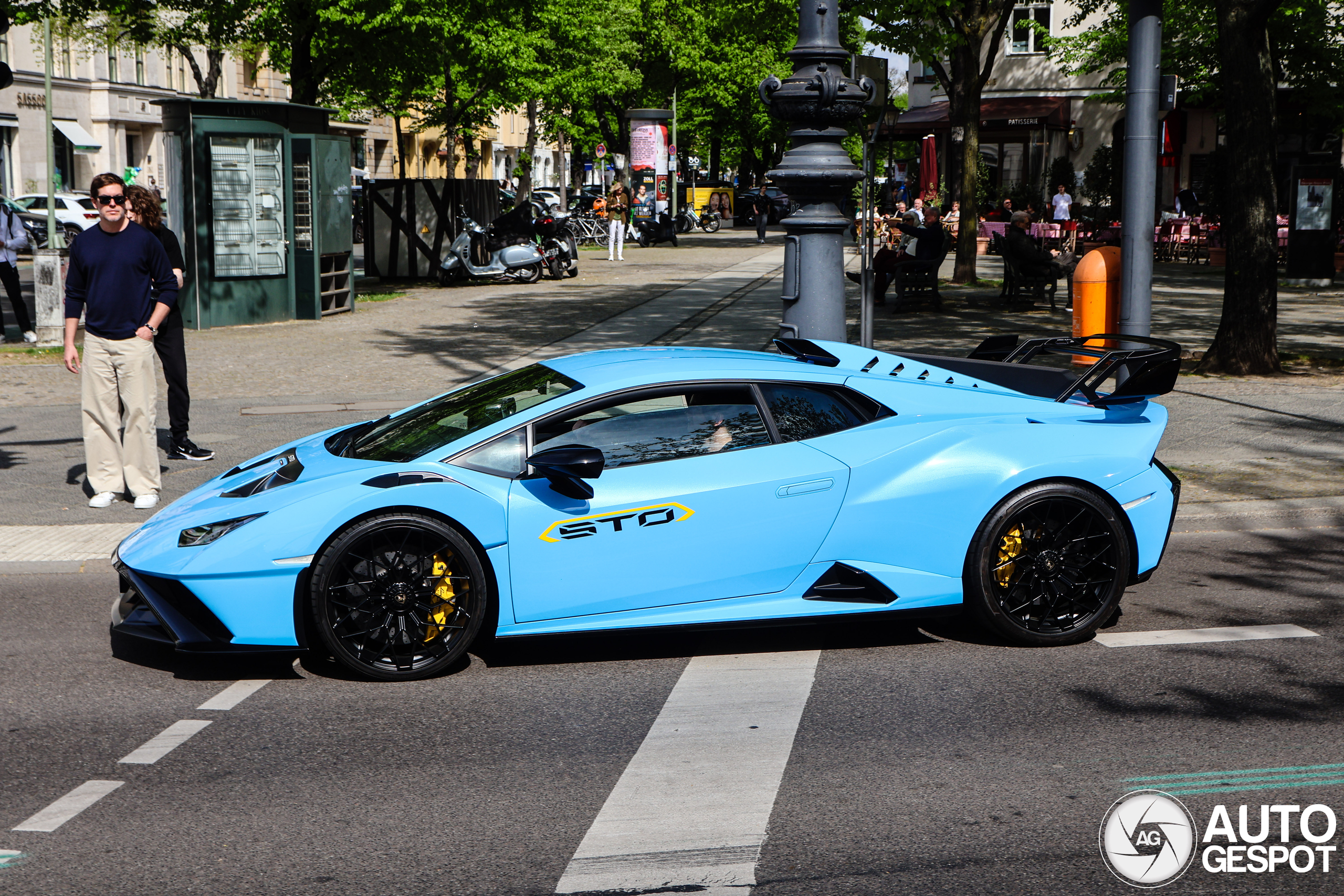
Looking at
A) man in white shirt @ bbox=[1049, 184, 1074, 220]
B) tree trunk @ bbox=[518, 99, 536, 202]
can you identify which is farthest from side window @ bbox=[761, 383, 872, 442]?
tree trunk @ bbox=[518, 99, 536, 202]

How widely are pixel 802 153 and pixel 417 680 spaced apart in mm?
4626

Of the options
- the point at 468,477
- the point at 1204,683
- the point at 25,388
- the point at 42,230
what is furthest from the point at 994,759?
the point at 42,230

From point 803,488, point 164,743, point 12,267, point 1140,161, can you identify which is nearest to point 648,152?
point 12,267

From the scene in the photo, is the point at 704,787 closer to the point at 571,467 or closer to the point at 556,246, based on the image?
the point at 571,467

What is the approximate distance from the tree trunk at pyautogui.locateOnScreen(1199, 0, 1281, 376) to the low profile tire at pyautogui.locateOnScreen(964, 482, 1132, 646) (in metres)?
7.70

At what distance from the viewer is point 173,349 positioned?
9406 mm

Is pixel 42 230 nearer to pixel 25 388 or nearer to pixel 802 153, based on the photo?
pixel 25 388

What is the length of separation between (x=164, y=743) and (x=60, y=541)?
3.30 metres

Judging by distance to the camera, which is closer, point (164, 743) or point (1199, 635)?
point (164, 743)

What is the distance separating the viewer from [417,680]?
17.5 ft

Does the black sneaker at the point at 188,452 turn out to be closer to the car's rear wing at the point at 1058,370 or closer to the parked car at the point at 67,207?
the car's rear wing at the point at 1058,370

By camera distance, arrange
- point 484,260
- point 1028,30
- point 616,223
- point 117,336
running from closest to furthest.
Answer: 1. point 117,336
2. point 484,260
3. point 616,223
4. point 1028,30

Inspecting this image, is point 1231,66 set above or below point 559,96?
below

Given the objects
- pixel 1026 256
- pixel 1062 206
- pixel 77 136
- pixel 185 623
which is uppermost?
pixel 77 136
